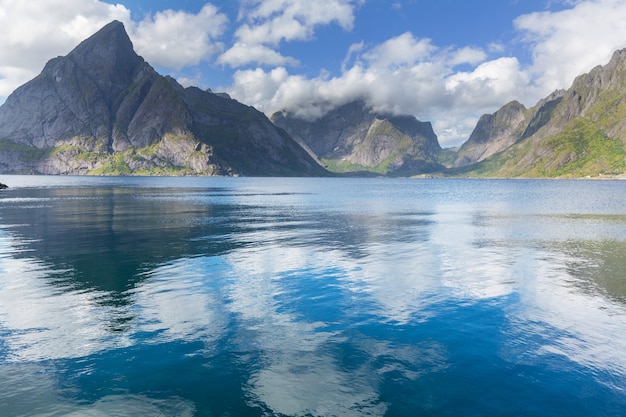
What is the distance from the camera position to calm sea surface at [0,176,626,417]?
1852 cm

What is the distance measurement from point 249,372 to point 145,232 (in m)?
51.3

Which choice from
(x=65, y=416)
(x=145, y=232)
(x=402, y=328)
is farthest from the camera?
(x=145, y=232)

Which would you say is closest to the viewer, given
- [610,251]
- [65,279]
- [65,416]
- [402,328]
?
[65,416]

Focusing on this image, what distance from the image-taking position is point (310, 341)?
80.3 feet

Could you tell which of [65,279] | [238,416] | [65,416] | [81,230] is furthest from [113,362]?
[81,230]

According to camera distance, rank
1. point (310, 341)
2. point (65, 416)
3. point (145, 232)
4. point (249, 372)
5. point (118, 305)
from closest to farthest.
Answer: point (65, 416) < point (249, 372) < point (310, 341) < point (118, 305) < point (145, 232)

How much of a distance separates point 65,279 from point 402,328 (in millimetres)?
28269

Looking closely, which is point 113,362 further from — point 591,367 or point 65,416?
point 591,367

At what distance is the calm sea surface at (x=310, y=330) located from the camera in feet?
60.7

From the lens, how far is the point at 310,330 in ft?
85.7

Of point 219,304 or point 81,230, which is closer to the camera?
point 219,304

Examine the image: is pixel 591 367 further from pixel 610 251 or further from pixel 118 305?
pixel 610 251

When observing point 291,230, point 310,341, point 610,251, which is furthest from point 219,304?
point 610,251

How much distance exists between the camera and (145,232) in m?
66.8
